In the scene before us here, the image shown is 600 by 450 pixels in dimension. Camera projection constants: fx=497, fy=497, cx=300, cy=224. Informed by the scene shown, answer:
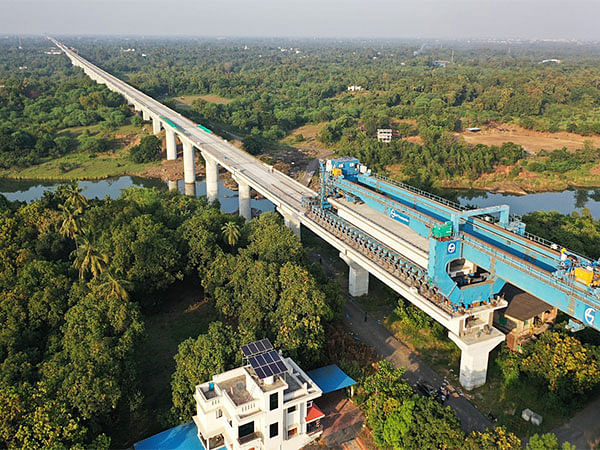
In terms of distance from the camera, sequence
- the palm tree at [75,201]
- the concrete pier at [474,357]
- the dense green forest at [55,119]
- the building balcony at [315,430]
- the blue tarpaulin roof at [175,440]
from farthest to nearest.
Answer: the dense green forest at [55,119]
the palm tree at [75,201]
the concrete pier at [474,357]
the building balcony at [315,430]
the blue tarpaulin roof at [175,440]

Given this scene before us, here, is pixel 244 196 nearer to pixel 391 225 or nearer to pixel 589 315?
pixel 391 225

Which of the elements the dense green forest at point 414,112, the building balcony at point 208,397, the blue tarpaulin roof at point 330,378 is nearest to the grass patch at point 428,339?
the blue tarpaulin roof at point 330,378

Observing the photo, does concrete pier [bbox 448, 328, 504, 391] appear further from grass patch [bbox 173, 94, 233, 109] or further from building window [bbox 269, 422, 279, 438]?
grass patch [bbox 173, 94, 233, 109]

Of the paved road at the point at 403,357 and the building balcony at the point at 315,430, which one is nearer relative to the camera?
the building balcony at the point at 315,430

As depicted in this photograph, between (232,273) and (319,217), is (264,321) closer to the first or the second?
(232,273)

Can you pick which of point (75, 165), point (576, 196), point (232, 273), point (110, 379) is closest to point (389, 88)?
point (576, 196)

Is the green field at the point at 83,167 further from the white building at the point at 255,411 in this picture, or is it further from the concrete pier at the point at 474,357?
the concrete pier at the point at 474,357
